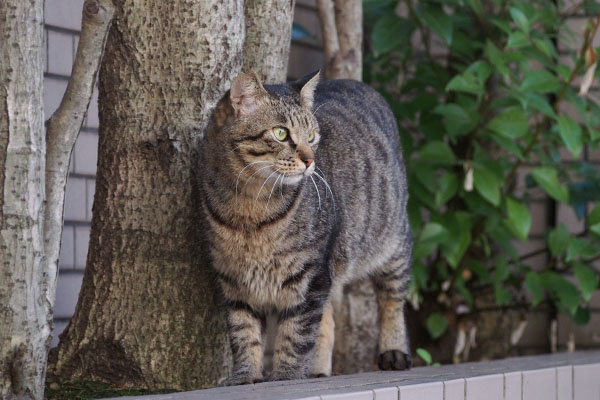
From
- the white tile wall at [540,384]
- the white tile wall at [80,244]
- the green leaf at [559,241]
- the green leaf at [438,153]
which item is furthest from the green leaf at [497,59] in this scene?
the white tile wall at [80,244]

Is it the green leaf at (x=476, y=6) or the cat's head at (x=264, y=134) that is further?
the green leaf at (x=476, y=6)

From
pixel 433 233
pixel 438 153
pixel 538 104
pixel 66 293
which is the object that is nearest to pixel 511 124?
pixel 538 104

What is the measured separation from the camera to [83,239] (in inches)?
151

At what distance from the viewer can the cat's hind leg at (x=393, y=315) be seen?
11.5 feet

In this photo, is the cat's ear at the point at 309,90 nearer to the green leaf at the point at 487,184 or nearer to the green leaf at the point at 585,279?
the green leaf at the point at 487,184

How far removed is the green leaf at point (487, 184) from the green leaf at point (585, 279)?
0.60 m

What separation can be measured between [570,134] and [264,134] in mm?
1933

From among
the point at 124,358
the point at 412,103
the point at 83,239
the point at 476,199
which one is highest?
the point at 412,103

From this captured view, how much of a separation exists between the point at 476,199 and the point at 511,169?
1.22ft

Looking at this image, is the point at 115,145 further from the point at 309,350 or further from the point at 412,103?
the point at 412,103

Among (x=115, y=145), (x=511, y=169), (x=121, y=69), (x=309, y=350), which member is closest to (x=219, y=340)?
→ (x=309, y=350)

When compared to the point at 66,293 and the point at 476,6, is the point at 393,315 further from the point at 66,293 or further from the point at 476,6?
the point at 476,6

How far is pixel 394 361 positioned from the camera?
11.4 feet

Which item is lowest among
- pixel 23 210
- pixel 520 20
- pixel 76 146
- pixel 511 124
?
pixel 23 210
